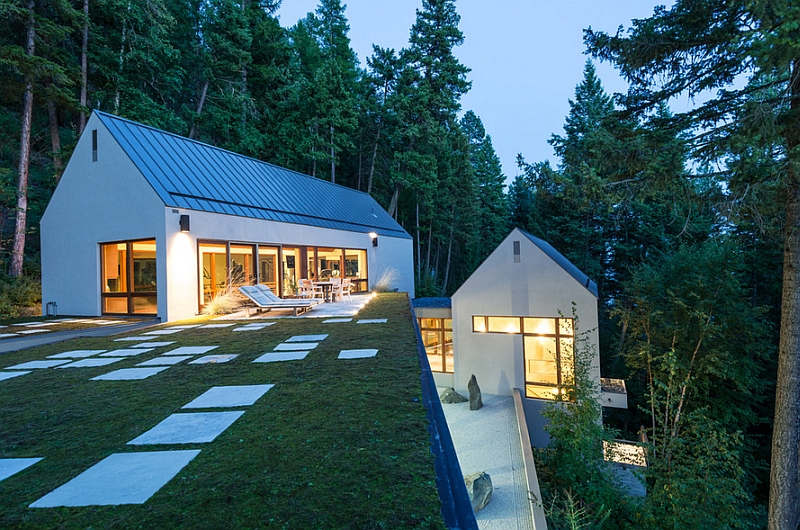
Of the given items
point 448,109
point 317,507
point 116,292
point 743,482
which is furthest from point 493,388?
point 448,109

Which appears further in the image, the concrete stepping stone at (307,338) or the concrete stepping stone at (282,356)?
the concrete stepping stone at (307,338)

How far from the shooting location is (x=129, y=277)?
971 cm

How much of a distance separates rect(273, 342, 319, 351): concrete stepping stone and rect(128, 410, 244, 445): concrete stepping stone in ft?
7.55

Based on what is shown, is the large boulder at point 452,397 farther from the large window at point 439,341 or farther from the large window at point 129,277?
the large window at point 129,277

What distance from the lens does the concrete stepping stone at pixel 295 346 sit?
492cm

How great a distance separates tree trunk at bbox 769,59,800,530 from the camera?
6695 mm

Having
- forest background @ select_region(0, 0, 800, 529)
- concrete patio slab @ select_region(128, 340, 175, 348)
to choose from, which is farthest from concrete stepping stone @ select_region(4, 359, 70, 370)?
forest background @ select_region(0, 0, 800, 529)

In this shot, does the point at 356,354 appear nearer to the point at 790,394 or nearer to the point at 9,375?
the point at 9,375

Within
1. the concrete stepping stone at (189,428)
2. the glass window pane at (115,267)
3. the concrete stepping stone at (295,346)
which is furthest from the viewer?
the glass window pane at (115,267)

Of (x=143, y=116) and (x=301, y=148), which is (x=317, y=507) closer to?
(x=143, y=116)

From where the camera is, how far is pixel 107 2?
14.7 metres

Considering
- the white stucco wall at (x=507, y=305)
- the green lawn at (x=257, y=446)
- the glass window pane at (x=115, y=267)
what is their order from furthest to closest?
the white stucco wall at (x=507, y=305) → the glass window pane at (x=115, y=267) → the green lawn at (x=257, y=446)

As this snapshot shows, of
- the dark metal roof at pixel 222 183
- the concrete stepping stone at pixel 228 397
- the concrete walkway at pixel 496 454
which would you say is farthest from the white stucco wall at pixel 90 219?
the concrete walkway at pixel 496 454

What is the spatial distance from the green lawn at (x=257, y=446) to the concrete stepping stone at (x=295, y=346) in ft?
2.66
